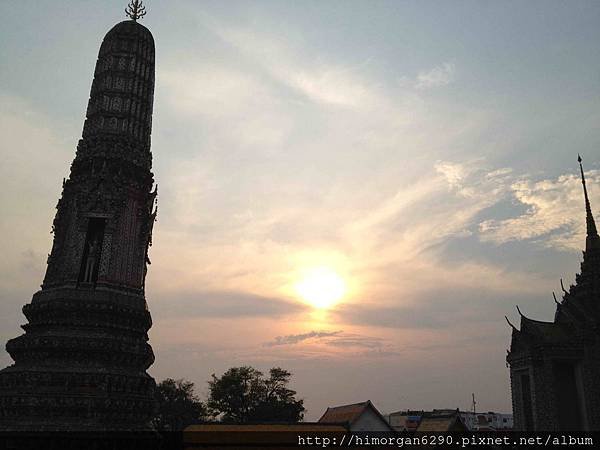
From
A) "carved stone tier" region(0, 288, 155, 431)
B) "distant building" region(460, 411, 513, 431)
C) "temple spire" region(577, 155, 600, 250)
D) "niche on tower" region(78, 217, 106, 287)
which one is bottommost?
"distant building" region(460, 411, 513, 431)

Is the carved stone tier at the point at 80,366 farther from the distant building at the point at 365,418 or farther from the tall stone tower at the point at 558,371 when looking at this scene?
the tall stone tower at the point at 558,371

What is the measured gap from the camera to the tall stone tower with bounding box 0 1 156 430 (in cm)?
2298

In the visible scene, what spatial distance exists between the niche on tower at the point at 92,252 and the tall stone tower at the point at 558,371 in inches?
1112

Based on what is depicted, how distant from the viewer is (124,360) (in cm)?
2494

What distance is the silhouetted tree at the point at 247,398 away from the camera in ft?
213

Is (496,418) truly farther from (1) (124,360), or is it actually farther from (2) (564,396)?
(1) (124,360)

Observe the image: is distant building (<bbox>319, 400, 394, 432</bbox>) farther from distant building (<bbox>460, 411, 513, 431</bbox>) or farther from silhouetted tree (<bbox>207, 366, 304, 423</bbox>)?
distant building (<bbox>460, 411, 513, 431</bbox>)

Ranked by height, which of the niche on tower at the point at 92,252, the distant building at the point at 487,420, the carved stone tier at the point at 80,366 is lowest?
the distant building at the point at 487,420

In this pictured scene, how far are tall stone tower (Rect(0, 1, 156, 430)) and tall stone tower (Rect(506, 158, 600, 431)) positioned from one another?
24.4 m

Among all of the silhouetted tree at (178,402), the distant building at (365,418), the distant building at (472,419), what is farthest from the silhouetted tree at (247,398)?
the distant building at (365,418)

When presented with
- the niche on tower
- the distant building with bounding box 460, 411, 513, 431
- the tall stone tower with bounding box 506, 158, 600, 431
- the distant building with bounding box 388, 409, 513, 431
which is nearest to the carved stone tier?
the niche on tower

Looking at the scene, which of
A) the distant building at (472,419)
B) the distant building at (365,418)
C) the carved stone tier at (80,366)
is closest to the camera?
the carved stone tier at (80,366)

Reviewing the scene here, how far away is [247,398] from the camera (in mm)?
66250

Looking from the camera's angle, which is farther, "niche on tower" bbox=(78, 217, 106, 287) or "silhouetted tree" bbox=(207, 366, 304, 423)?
"silhouetted tree" bbox=(207, 366, 304, 423)
